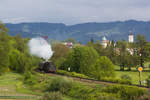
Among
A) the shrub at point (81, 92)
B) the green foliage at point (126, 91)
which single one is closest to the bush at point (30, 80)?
the shrub at point (81, 92)

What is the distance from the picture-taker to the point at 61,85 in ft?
113

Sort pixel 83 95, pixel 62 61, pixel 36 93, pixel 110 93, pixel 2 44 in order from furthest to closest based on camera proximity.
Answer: pixel 62 61 < pixel 2 44 < pixel 36 93 < pixel 83 95 < pixel 110 93

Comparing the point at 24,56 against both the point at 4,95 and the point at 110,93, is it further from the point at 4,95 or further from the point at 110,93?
the point at 110,93

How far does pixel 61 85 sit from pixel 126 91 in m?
9.82

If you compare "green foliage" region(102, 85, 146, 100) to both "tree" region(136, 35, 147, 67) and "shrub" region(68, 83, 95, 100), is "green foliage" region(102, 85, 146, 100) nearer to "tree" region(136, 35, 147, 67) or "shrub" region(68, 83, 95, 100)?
"shrub" region(68, 83, 95, 100)

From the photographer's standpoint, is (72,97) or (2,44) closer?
(72,97)

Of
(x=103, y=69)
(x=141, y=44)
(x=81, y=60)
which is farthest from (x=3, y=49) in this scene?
(x=141, y=44)

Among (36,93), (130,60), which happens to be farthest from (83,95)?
(130,60)

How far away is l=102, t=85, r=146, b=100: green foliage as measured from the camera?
26.7 m

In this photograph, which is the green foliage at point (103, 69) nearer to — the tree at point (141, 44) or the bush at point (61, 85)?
the bush at point (61, 85)

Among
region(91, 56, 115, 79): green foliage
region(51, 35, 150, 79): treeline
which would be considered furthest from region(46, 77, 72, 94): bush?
region(91, 56, 115, 79): green foliage

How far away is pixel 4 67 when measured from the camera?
53906 millimetres

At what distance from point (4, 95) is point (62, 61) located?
32.7 meters

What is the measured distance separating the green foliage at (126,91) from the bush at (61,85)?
6.18 m
